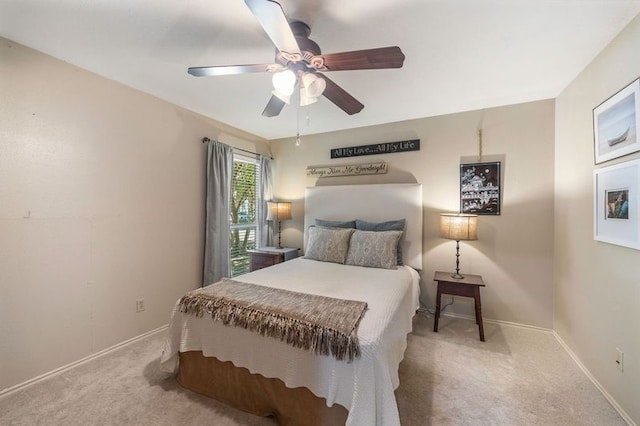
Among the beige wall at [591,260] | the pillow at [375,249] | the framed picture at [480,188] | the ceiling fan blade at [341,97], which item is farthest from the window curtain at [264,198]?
the beige wall at [591,260]

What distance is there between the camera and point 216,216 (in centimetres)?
324

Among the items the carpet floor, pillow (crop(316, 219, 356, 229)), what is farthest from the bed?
pillow (crop(316, 219, 356, 229))

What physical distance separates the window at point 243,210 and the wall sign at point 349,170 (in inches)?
35.2

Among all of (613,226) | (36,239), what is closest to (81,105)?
(36,239)

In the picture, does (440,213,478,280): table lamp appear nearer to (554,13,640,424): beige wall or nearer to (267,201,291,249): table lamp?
(554,13,640,424): beige wall

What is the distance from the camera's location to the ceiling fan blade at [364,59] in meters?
1.40

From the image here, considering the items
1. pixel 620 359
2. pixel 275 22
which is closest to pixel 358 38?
pixel 275 22

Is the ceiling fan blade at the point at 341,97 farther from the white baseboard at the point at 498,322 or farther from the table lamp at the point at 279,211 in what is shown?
the white baseboard at the point at 498,322

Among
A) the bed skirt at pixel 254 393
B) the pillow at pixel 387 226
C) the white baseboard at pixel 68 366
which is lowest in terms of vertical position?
the white baseboard at pixel 68 366

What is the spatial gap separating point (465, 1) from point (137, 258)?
329 centimetres

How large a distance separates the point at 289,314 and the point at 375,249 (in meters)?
1.53

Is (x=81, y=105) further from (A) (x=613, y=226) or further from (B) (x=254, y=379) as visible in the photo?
(A) (x=613, y=226)

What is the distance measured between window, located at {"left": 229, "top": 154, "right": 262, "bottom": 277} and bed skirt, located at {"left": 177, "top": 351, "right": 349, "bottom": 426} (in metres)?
1.86

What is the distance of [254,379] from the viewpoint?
1.60 meters
